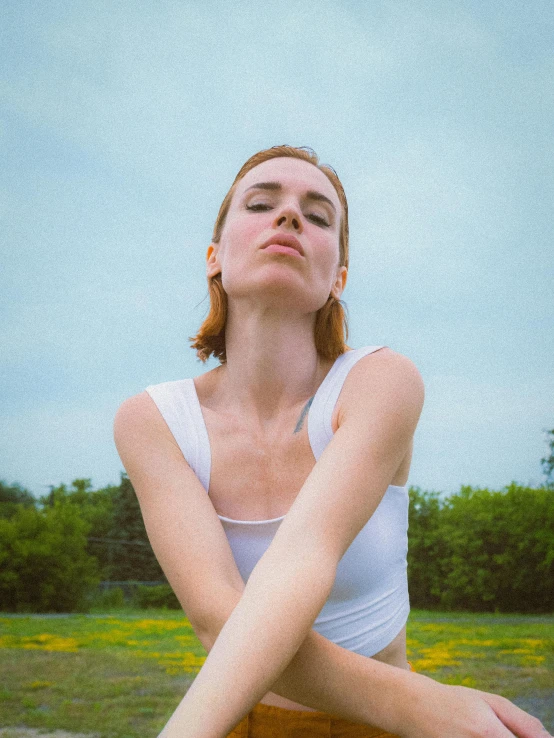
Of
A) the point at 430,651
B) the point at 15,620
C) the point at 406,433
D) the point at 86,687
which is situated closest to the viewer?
the point at 406,433

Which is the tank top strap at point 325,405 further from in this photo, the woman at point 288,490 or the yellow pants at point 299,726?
the yellow pants at point 299,726

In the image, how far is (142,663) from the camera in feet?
30.3

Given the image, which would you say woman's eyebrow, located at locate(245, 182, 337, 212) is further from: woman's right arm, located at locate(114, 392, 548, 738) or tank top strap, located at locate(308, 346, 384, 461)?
woman's right arm, located at locate(114, 392, 548, 738)

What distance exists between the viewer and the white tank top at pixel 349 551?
1.44 metres

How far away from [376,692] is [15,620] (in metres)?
11.8

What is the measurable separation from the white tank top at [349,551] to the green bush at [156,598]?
10.5 meters

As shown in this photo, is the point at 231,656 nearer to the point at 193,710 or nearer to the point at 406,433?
the point at 193,710

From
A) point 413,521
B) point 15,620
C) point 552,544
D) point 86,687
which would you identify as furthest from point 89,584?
point 552,544

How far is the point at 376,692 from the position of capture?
3.87 ft

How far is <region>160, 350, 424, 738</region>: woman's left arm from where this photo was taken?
3.34 ft

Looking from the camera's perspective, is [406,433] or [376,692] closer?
[376,692]

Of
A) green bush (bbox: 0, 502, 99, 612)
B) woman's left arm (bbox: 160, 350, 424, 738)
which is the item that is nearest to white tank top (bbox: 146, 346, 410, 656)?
woman's left arm (bbox: 160, 350, 424, 738)

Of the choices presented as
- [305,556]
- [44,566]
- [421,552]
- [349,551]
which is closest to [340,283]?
[349,551]

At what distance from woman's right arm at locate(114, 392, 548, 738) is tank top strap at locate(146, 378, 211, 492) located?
0.08ft
